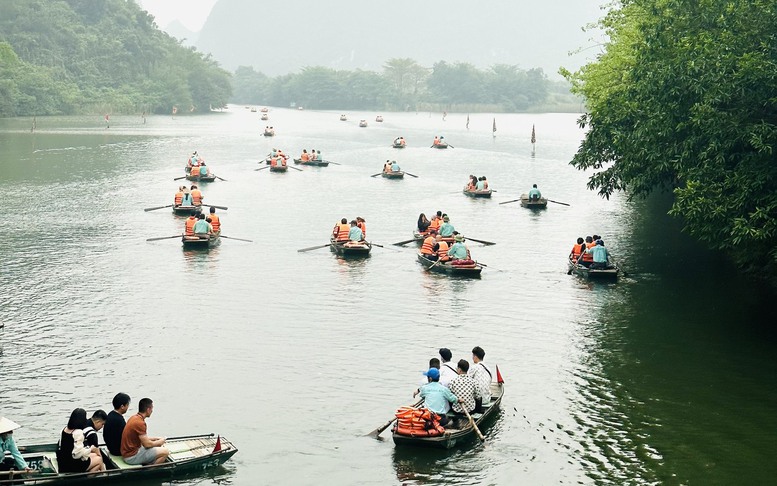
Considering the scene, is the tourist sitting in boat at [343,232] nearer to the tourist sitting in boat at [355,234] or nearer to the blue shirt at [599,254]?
the tourist sitting in boat at [355,234]

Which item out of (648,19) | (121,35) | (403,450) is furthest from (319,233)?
(121,35)

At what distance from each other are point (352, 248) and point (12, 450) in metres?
22.6

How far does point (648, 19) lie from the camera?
113ft

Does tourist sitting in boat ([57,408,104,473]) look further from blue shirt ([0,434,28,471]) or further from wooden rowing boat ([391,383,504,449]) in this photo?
wooden rowing boat ([391,383,504,449])

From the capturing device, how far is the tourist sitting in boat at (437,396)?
18906mm

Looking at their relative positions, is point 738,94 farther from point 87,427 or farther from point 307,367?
point 87,427

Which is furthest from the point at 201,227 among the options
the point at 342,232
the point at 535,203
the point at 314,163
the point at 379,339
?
the point at 314,163

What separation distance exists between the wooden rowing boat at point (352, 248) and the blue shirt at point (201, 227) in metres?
5.73

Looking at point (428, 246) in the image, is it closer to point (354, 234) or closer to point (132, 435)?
point (354, 234)

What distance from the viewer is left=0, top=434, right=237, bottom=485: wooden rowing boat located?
641 inches

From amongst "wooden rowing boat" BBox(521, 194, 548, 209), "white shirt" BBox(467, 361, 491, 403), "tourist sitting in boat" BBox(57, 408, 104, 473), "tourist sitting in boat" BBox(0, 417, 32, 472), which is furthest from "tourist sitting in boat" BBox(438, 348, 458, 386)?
"wooden rowing boat" BBox(521, 194, 548, 209)

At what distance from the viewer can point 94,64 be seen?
150 metres

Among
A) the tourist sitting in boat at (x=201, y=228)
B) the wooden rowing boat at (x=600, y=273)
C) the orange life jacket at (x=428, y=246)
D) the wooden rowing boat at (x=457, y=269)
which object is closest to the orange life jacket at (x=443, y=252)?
the wooden rowing boat at (x=457, y=269)

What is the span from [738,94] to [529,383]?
1075 centimetres
